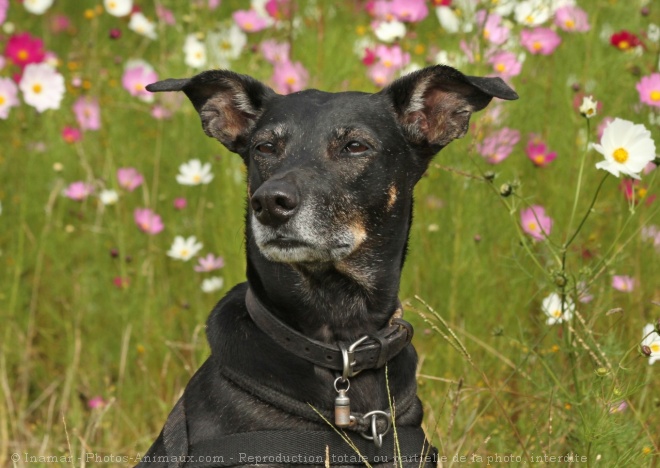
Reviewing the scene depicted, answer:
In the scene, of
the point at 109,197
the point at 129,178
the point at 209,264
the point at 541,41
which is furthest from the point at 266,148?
the point at 541,41

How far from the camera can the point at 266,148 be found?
358cm

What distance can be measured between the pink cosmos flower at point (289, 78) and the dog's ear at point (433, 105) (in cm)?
168

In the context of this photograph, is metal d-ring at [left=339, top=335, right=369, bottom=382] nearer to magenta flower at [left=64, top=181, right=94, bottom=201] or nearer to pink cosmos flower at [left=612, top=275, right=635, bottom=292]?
pink cosmos flower at [left=612, top=275, right=635, bottom=292]

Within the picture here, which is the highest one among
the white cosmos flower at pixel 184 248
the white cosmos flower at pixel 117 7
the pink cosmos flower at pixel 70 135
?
the white cosmos flower at pixel 117 7

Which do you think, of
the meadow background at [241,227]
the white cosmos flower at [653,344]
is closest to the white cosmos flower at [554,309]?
the meadow background at [241,227]

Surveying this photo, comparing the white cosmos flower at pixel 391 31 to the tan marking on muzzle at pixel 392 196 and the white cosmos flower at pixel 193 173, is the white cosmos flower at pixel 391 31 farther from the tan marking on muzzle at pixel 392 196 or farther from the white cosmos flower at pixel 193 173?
the tan marking on muzzle at pixel 392 196

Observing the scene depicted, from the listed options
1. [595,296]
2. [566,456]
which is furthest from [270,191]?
[595,296]

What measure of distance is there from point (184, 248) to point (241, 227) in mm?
1021

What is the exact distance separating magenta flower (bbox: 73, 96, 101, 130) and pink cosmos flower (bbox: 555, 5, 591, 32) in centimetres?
280

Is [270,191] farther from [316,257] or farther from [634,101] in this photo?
[634,101]

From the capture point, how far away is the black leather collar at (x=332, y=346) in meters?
3.15

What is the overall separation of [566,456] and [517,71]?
6.99 ft

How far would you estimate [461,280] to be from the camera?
187 inches

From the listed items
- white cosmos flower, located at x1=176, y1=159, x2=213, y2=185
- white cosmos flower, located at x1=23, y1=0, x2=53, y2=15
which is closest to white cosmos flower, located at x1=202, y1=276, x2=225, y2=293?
white cosmos flower, located at x1=176, y1=159, x2=213, y2=185
